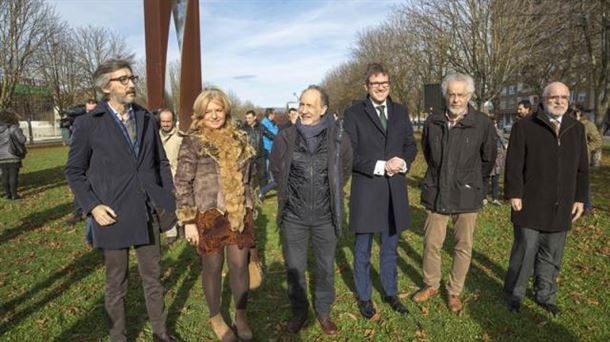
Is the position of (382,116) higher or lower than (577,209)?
higher

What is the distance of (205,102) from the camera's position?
308 centimetres

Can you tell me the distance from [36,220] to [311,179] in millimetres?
7101

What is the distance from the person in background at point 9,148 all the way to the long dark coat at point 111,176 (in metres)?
8.03

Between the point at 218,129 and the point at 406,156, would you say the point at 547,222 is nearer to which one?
the point at 406,156

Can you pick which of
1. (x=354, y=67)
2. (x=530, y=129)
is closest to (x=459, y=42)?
(x=530, y=129)

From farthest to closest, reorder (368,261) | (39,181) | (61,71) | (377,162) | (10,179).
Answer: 1. (61,71)
2. (39,181)
3. (10,179)
4. (368,261)
5. (377,162)

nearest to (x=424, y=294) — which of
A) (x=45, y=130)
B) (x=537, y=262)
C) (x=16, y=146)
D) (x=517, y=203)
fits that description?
(x=537, y=262)

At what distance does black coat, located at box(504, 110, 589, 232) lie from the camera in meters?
3.65

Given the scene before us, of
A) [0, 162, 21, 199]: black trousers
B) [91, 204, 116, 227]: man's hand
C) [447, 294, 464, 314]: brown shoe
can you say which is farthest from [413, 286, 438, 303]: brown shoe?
[0, 162, 21, 199]: black trousers

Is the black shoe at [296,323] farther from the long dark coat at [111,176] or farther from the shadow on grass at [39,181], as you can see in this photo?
the shadow on grass at [39,181]

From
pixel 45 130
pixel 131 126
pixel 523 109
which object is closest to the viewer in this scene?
pixel 131 126

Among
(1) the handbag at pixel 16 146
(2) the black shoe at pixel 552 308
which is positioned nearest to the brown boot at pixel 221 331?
(2) the black shoe at pixel 552 308

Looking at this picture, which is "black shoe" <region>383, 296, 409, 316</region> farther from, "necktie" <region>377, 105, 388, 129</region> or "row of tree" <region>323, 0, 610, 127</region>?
"row of tree" <region>323, 0, 610, 127</region>

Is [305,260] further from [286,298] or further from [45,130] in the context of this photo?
[45,130]
